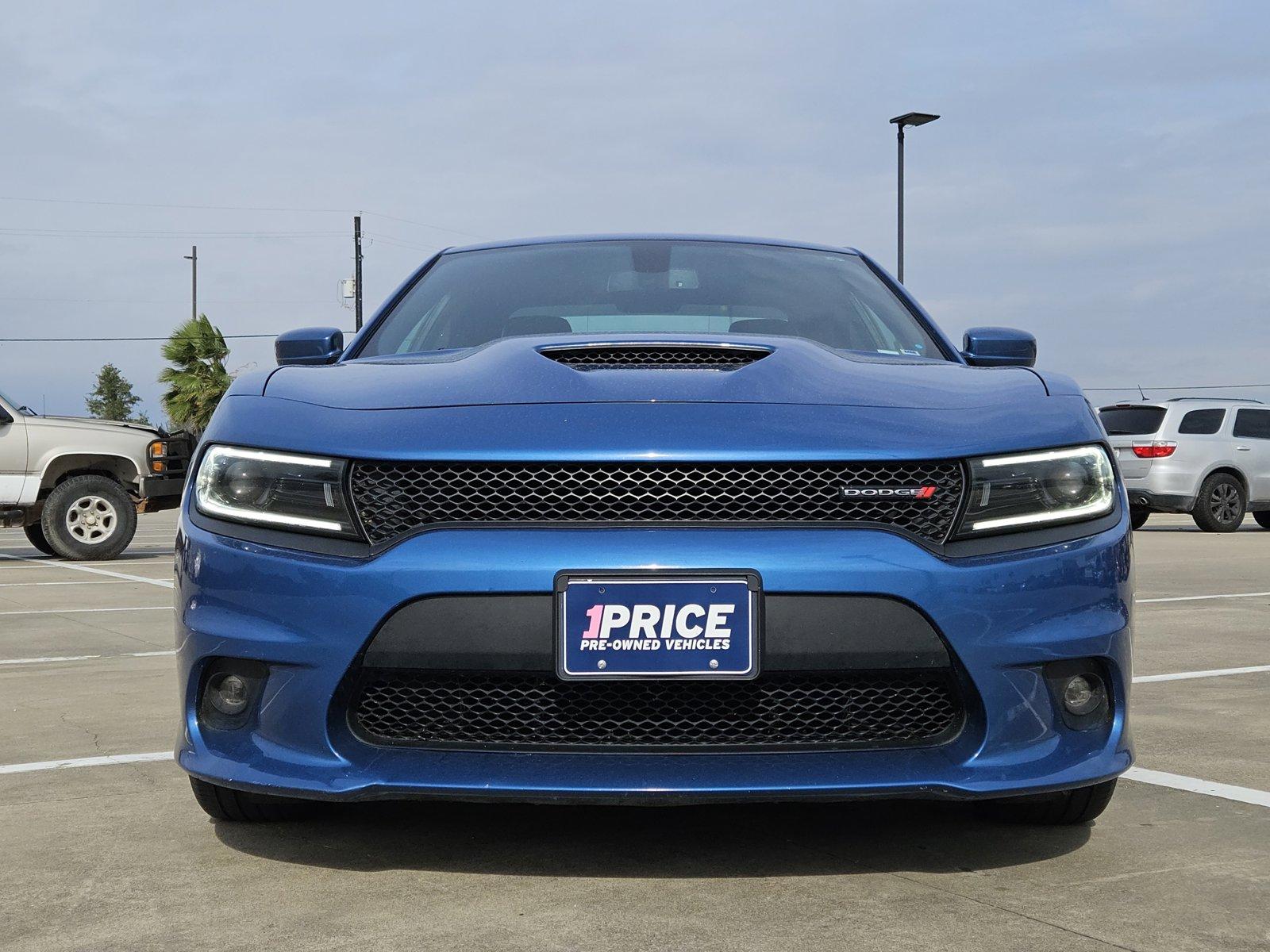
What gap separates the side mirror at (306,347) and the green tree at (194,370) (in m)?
33.4

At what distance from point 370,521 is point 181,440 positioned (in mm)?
12081

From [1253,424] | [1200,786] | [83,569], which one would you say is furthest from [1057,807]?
[1253,424]

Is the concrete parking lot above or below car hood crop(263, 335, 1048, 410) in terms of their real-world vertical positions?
below

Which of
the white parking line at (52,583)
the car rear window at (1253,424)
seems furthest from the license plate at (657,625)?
the car rear window at (1253,424)

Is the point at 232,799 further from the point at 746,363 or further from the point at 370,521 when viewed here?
the point at 746,363

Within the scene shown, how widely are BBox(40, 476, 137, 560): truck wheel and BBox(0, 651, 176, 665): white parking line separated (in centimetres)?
710

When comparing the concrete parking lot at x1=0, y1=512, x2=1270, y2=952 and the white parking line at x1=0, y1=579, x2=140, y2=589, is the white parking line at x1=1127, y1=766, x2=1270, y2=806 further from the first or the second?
the white parking line at x1=0, y1=579, x2=140, y2=589

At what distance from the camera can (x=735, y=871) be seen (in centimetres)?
290

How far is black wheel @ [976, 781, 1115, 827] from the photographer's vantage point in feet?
10.3

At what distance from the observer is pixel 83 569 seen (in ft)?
40.5

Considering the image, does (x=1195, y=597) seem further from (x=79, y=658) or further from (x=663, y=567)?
(x=663, y=567)

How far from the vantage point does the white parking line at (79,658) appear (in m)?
6.38

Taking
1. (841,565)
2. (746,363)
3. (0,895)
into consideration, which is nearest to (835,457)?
(841,565)

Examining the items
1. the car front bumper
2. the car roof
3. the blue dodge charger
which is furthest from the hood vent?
the car roof
